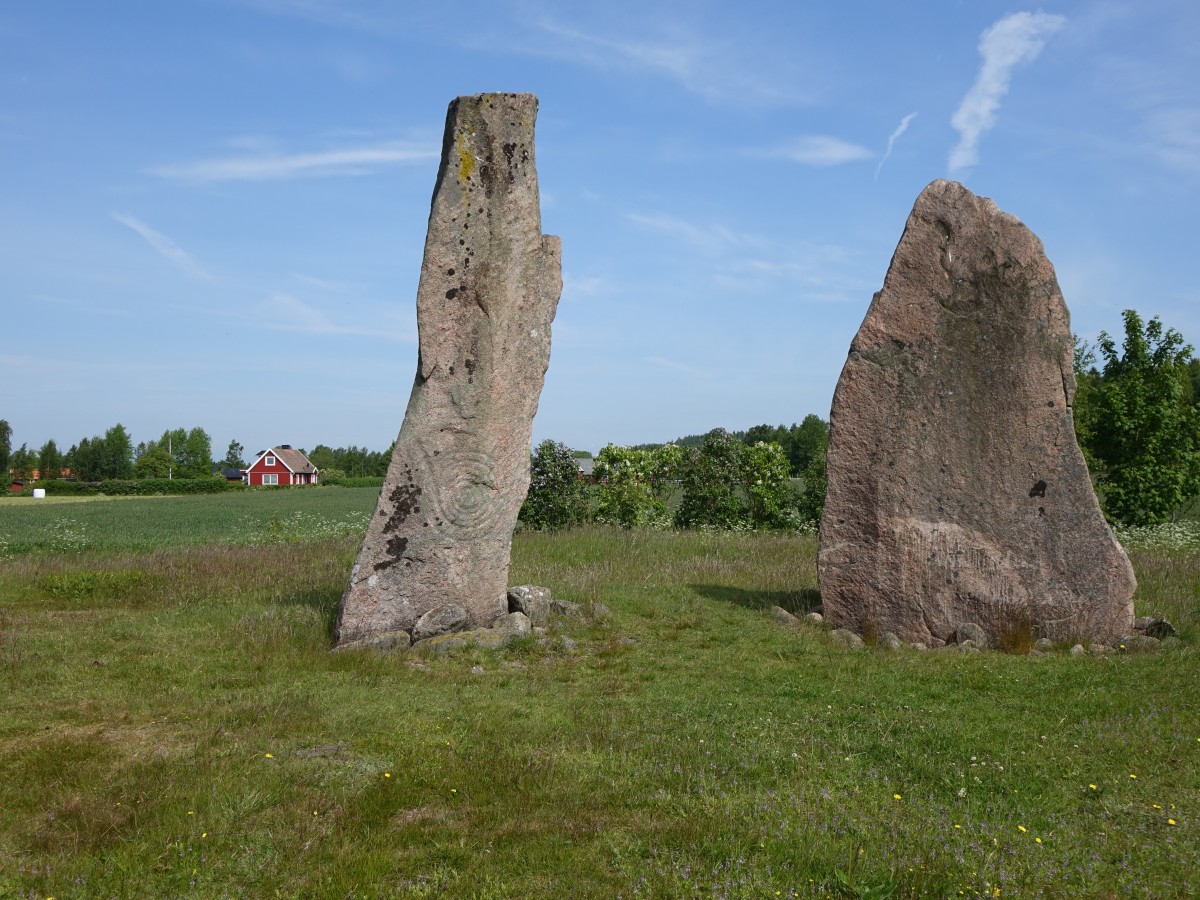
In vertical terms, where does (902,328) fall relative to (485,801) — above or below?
above

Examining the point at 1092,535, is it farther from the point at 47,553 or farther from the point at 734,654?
the point at 47,553

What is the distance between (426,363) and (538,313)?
138 centimetres

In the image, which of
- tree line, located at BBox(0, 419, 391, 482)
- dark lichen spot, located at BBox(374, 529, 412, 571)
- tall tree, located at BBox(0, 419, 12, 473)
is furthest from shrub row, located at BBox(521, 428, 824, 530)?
tall tree, located at BBox(0, 419, 12, 473)

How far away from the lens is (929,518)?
1092 cm

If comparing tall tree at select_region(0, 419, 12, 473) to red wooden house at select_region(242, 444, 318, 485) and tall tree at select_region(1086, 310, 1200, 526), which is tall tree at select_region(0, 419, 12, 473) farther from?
tall tree at select_region(1086, 310, 1200, 526)

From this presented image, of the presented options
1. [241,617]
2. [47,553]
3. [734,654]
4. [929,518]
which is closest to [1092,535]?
[929,518]

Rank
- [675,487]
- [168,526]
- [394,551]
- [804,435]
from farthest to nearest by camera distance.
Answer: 1. [804,435]
2. [168,526]
3. [675,487]
4. [394,551]

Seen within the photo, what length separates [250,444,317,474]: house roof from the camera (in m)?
90.9

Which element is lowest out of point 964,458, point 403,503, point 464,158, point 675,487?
point 403,503

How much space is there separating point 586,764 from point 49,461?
361 ft

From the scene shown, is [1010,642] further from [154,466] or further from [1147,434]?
[154,466]

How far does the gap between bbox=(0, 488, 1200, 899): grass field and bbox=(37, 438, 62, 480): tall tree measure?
9919cm

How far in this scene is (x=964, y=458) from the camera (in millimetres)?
10906

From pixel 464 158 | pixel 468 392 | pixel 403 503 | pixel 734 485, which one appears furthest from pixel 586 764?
pixel 734 485
